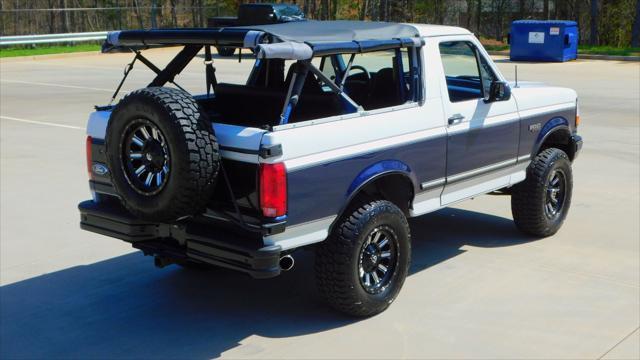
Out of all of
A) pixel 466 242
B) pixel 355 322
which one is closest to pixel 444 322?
pixel 355 322

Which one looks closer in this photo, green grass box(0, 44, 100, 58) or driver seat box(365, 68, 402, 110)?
driver seat box(365, 68, 402, 110)

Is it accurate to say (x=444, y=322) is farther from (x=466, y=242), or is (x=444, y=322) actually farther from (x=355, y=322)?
(x=466, y=242)

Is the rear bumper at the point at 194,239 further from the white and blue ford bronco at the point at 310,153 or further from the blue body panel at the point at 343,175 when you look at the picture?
the blue body panel at the point at 343,175

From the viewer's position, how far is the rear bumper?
4.97m

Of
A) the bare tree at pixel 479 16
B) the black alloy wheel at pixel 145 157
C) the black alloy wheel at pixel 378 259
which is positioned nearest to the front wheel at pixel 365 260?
the black alloy wheel at pixel 378 259

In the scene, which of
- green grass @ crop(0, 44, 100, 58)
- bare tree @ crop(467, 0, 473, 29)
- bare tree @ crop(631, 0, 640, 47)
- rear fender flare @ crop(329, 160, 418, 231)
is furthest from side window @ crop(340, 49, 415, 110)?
→ bare tree @ crop(467, 0, 473, 29)

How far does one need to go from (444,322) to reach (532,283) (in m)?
1.08

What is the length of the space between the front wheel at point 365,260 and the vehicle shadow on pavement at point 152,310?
0.25m

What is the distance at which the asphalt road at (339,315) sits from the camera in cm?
526

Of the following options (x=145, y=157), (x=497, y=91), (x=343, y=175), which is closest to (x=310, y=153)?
(x=343, y=175)

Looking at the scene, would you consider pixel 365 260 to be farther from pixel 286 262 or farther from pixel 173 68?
pixel 173 68

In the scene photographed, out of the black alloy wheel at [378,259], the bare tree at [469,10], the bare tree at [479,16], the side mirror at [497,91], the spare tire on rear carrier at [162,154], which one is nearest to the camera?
the spare tire on rear carrier at [162,154]

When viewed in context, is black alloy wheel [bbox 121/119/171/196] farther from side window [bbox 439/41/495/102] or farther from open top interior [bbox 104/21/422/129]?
side window [bbox 439/41/495/102]

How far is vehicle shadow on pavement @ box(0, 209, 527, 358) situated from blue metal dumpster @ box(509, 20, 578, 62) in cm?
2006
